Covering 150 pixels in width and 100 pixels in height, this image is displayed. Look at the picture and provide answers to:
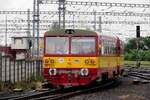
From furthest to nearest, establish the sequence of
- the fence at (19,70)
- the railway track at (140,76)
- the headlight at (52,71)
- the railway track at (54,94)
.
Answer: the railway track at (140,76), the fence at (19,70), the headlight at (52,71), the railway track at (54,94)

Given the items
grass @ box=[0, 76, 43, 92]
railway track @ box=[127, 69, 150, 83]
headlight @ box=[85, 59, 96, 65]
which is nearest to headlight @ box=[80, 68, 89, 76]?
headlight @ box=[85, 59, 96, 65]

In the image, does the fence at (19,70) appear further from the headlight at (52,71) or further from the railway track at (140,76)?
the railway track at (140,76)

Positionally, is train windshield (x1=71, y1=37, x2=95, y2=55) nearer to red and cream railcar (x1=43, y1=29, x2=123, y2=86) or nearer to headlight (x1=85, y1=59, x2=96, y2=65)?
red and cream railcar (x1=43, y1=29, x2=123, y2=86)

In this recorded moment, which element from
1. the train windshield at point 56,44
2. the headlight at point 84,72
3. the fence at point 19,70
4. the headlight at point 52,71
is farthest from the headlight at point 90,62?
the fence at point 19,70

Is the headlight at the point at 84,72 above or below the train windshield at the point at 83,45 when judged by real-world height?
below

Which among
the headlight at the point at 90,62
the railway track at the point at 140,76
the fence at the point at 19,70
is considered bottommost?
the railway track at the point at 140,76

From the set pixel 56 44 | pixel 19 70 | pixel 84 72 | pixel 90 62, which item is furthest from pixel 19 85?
pixel 90 62

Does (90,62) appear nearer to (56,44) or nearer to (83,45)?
(83,45)

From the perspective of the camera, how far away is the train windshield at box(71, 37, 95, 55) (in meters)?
20.6

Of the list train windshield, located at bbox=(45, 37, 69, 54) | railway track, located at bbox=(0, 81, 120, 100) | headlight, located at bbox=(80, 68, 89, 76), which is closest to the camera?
railway track, located at bbox=(0, 81, 120, 100)

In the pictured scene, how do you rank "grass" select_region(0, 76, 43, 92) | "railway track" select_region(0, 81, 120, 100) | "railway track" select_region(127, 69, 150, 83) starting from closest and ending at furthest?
"railway track" select_region(0, 81, 120, 100), "grass" select_region(0, 76, 43, 92), "railway track" select_region(127, 69, 150, 83)

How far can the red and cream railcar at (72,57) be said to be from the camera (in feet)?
67.3

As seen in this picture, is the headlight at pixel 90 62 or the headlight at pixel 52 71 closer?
the headlight at pixel 90 62

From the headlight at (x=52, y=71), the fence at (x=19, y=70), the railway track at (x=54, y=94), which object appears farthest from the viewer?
the fence at (x=19, y=70)
